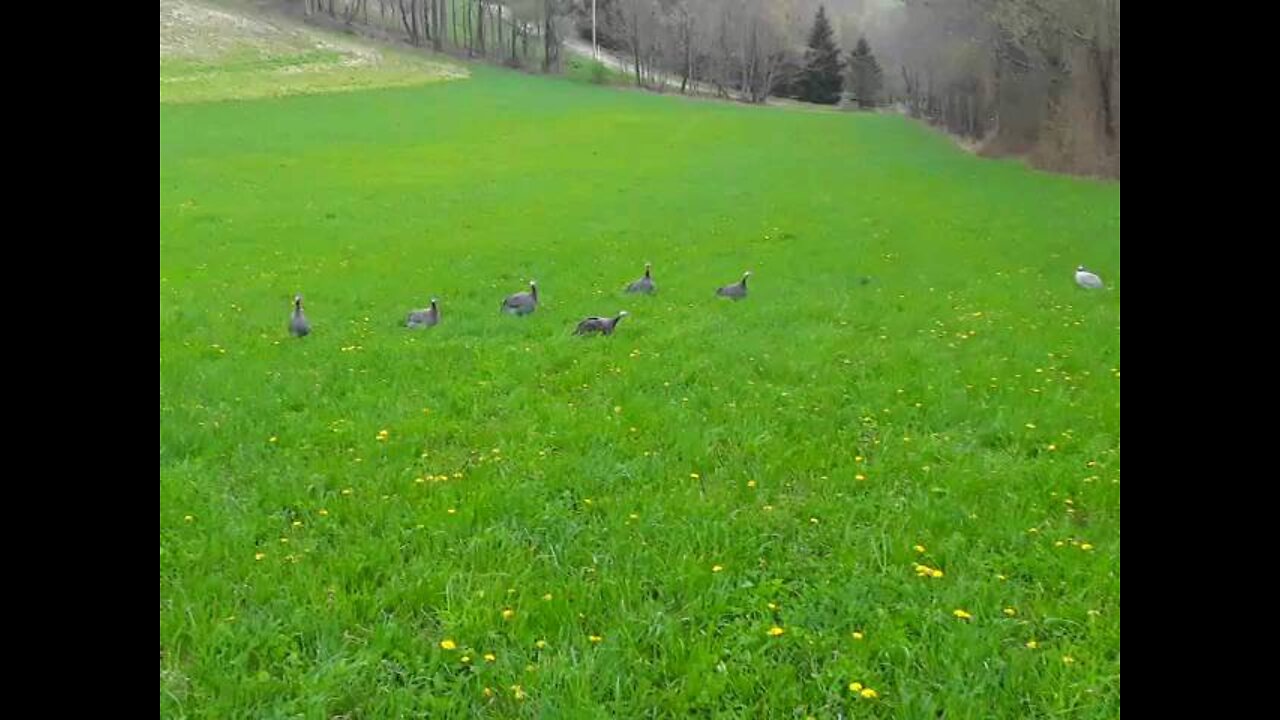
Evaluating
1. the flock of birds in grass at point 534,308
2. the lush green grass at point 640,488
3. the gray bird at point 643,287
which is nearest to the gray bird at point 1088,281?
the flock of birds in grass at point 534,308

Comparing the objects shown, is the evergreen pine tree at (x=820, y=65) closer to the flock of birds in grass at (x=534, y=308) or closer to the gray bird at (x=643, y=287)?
the flock of birds in grass at (x=534, y=308)

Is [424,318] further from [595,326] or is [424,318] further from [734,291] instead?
[734,291]

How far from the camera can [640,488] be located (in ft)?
25.2

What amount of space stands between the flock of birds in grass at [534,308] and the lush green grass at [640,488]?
10.8 inches

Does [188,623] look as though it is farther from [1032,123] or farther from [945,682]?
[1032,123]

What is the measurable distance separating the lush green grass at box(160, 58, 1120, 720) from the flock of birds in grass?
0.90ft

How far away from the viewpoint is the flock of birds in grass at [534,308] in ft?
42.6

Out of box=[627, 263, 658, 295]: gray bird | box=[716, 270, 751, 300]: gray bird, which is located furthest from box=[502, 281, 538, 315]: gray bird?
box=[716, 270, 751, 300]: gray bird

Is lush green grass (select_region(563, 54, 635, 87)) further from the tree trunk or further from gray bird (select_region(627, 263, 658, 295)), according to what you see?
gray bird (select_region(627, 263, 658, 295))

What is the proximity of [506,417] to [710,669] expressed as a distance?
15.9 feet

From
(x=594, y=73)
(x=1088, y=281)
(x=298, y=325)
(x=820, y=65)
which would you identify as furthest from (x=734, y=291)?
(x=820, y=65)

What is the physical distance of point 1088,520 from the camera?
7.13m

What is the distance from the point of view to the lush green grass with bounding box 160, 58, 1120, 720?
520 cm
